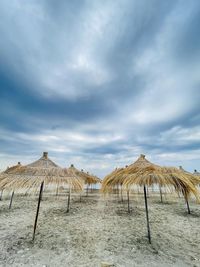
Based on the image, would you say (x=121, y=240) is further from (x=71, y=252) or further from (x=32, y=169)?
(x=32, y=169)

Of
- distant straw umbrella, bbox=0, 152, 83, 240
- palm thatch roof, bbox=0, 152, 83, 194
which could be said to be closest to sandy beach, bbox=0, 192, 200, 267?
distant straw umbrella, bbox=0, 152, 83, 240

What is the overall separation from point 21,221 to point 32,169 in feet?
12.8

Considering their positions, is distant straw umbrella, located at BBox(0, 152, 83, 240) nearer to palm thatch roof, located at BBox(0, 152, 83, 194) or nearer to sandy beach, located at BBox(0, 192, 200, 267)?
palm thatch roof, located at BBox(0, 152, 83, 194)

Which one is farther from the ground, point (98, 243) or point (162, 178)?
point (162, 178)

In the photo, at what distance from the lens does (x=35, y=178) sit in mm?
5008

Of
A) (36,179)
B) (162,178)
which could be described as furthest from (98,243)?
(162,178)

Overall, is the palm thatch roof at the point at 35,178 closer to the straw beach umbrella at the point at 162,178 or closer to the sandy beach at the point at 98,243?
the sandy beach at the point at 98,243

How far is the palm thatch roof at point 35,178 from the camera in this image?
4.89 m

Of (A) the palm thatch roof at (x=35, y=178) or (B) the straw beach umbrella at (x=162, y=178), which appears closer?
(B) the straw beach umbrella at (x=162, y=178)

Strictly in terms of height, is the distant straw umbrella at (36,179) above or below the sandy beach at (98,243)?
above

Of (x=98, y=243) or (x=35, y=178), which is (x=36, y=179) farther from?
(x=98, y=243)

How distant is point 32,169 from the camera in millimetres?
5418

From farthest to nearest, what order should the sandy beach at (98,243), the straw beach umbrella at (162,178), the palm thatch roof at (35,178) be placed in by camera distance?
the palm thatch roof at (35,178) → the straw beach umbrella at (162,178) → the sandy beach at (98,243)

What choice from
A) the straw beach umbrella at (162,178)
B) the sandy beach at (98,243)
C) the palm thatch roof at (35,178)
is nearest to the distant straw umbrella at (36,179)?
the palm thatch roof at (35,178)
